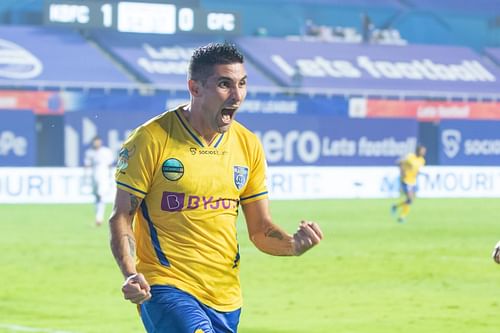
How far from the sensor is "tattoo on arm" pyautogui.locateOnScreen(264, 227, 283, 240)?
6.13m

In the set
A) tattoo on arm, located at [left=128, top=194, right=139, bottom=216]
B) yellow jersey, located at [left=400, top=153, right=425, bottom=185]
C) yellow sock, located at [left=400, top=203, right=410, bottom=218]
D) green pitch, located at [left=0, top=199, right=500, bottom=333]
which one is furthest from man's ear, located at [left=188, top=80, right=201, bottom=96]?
yellow jersey, located at [left=400, top=153, right=425, bottom=185]

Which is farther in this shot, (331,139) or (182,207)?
(331,139)

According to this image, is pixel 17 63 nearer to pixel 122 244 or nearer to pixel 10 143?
pixel 10 143

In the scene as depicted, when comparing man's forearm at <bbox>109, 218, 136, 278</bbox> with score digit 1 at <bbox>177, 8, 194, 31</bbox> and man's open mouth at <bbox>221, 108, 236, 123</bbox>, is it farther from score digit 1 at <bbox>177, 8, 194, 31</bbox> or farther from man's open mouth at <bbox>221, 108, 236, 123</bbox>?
score digit 1 at <bbox>177, 8, 194, 31</bbox>

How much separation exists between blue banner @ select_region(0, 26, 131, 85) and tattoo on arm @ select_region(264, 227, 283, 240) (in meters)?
40.0

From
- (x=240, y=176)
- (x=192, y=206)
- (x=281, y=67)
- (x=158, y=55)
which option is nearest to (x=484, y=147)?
(x=281, y=67)

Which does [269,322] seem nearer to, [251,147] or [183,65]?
[251,147]

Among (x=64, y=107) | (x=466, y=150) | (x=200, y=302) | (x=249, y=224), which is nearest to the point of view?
(x=200, y=302)

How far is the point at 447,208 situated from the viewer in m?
34.3

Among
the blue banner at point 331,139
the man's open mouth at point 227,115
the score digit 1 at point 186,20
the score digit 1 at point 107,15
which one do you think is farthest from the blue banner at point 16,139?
the man's open mouth at point 227,115

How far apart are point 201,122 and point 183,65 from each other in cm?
4589

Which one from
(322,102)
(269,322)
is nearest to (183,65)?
(322,102)

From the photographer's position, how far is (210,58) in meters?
5.80

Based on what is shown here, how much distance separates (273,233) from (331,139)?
142 feet
